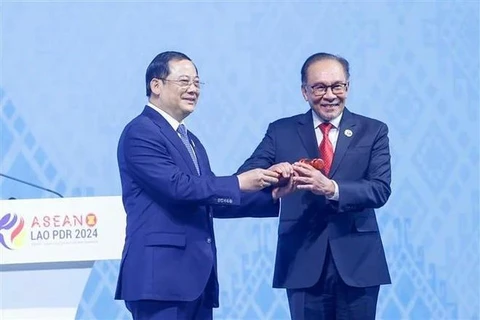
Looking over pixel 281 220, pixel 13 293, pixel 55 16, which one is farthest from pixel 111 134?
pixel 281 220

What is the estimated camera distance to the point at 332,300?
103 inches

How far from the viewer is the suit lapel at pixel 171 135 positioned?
256 cm

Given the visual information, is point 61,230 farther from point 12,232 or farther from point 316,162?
point 316,162

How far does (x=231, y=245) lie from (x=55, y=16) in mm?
1223

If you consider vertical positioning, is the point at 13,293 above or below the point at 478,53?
below

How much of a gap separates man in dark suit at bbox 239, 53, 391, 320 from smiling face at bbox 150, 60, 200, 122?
1.08 ft

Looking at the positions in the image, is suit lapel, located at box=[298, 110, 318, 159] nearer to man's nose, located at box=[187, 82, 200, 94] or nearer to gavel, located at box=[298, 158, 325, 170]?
gavel, located at box=[298, 158, 325, 170]

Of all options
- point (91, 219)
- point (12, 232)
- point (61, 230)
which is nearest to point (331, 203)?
point (91, 219)

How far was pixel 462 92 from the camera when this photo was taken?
379cm

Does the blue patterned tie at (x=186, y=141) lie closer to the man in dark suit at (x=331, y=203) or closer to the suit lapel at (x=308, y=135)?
the man in dark suit at (x=331, y=203)

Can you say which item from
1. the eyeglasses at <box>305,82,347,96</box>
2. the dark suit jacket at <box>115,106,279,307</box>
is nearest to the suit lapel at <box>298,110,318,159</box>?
the eyeglasses at <box>305,82,347,96</box>

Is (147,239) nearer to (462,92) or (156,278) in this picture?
(156,278)

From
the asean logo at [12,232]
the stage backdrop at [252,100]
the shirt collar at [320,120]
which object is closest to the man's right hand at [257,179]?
the shirt collar at [320,120]

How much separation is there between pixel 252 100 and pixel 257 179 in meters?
1.12
